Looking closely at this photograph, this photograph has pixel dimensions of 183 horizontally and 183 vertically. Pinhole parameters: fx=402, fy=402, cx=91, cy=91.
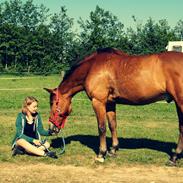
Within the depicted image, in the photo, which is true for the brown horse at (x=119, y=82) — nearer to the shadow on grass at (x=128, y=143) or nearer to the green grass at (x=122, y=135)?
the green grass at (x=122, y=135)

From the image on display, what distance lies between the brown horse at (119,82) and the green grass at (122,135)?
0.55 m

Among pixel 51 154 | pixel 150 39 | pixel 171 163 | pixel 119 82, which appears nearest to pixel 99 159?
pixel 51 154

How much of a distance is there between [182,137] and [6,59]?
61.5 metres

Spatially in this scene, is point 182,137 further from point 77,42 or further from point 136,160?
point 77,42

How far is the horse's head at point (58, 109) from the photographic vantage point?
29.0 feet

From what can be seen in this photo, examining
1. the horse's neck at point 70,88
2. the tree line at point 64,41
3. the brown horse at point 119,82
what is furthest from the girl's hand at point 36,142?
the tree line at point 64,41

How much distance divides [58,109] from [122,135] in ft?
10.7

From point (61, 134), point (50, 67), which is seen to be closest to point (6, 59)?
point (50, 67)

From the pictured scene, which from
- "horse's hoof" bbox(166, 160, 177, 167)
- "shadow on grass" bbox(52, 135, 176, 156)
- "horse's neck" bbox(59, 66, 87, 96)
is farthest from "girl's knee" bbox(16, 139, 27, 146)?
"horse's hoof" bbox(166, 160, 177, 167)

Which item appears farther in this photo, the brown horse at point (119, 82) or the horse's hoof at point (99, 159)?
the horse's hoof at point (99, 159)

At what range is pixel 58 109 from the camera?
8.86 metres

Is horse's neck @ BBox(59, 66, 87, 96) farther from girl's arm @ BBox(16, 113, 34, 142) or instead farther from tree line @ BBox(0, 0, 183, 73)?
tree line @ BBox(0, 0, 183, 73)

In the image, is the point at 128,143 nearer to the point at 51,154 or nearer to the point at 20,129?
the point at 51,154

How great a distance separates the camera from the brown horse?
317 inches
